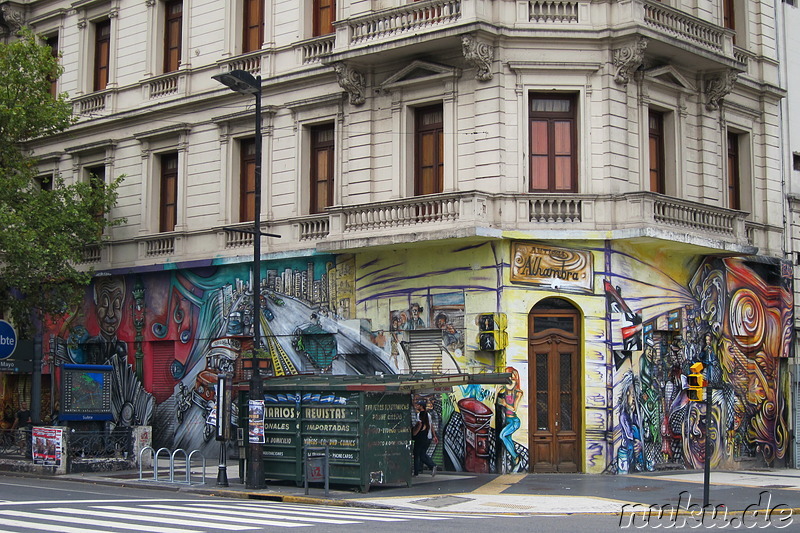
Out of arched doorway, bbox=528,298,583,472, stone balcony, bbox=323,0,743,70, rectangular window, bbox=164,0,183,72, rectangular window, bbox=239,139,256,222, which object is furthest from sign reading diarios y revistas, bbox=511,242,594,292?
rectangular window, bbox=164,0,183,72

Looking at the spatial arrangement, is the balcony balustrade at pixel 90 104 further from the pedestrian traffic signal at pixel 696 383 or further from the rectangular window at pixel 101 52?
the pedestrian traffic signal at pixel 696 383

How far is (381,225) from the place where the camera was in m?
26.2

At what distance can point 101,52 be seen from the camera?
35406 millimetres

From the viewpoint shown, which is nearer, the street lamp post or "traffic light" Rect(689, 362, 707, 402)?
"traffic light" Rect(689, 362, 707, 402)

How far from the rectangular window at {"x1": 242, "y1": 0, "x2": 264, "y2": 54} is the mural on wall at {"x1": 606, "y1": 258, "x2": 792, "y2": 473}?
1274 cm

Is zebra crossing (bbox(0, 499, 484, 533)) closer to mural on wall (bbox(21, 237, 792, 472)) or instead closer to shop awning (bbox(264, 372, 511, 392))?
shop awning (bbox(264, 372, 511, 392))

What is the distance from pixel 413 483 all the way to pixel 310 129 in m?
11.0

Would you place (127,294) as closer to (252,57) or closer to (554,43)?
(252,57)

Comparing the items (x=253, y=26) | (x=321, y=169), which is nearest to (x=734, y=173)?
(x=321, y=169)

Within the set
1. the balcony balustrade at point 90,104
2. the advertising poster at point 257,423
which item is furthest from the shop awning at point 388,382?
the balcony balustrade at point 90,104

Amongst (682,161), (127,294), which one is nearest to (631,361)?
(682,161)

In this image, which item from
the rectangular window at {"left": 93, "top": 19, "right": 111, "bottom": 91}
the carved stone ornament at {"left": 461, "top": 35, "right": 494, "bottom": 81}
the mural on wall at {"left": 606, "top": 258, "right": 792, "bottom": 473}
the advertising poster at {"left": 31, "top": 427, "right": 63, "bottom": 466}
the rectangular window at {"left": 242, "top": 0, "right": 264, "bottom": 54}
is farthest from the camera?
the rectangular window at {"left": 93, "top": 19, "right": 111, "bottom": 91}

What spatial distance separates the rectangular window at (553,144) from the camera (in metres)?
25.8

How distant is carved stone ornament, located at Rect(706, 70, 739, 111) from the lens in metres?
27.8
